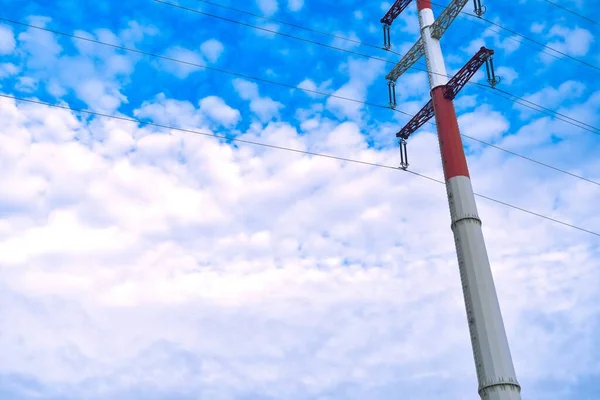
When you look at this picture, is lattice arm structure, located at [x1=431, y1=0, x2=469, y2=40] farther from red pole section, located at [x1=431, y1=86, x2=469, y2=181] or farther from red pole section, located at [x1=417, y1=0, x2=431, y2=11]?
red pole section, located at [x1=431, y1=86, x2=469, y2=181]

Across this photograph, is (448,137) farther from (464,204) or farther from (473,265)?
(473,265)

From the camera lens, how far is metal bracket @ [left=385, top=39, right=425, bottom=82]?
133ft

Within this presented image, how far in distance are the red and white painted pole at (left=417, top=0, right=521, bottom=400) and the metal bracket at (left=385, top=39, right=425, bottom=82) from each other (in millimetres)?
1670

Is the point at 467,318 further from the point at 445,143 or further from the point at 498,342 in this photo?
the point at 445,143

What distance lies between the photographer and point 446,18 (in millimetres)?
38500

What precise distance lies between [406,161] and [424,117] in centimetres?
311

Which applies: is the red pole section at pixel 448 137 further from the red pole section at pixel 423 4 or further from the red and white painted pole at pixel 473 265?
the red pole section at pixel 423 4

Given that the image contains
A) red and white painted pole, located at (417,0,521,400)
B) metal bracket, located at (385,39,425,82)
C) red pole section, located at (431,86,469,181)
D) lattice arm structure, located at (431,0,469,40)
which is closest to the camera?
red and white painted pole, located at (417,0,521,400)

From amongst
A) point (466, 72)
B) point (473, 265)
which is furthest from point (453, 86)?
Answer: point (473, 265)

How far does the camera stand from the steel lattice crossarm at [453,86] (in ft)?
116

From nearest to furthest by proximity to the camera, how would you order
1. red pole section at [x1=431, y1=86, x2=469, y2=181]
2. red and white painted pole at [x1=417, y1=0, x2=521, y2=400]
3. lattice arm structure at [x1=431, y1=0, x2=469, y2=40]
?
red and white painted pole at [x1=417, y1=0, x2=521, y2=400], red pole section at [x1=431, y1=86, x2=469, y2=181], lattice arm structure at [x1=431, y1=0, x2=469, y2=40]

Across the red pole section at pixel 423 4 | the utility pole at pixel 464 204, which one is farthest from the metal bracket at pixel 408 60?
the red pole section at pixel 423 4

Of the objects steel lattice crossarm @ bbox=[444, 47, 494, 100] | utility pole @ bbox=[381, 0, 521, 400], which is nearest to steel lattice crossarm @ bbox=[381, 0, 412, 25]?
utility pole @ bbox=[381, 0, 521, 400]

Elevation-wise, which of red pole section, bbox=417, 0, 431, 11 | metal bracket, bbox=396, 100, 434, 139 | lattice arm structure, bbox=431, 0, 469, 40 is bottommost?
metal bracket, bbox=396, 100, 434, 139
